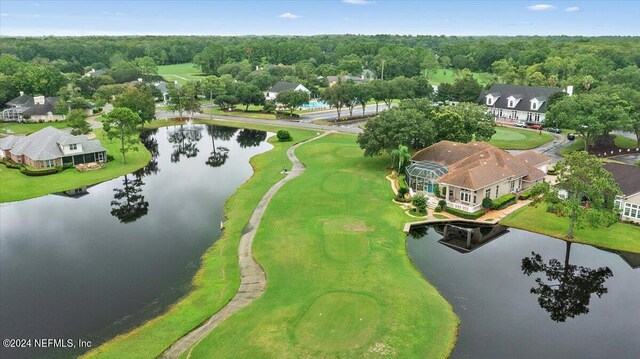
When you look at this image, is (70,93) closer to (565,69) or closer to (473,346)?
(473,346)

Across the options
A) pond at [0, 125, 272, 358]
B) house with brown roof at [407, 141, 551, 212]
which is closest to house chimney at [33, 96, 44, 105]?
pond at [0, 125, 272, 358]

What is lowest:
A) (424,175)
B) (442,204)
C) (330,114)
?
(442,204)

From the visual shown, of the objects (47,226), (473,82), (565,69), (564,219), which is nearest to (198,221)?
(47,226)

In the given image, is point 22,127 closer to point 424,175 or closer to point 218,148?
point 218,148

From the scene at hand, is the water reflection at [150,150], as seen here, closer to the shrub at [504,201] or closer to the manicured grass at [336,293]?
the manicured grass at [336,293]

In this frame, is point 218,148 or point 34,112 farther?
point 34,112

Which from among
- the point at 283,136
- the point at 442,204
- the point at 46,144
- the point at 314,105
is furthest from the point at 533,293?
the point at 314,105

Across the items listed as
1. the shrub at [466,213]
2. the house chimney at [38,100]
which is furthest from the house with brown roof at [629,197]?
the house chimney at [38,100]
